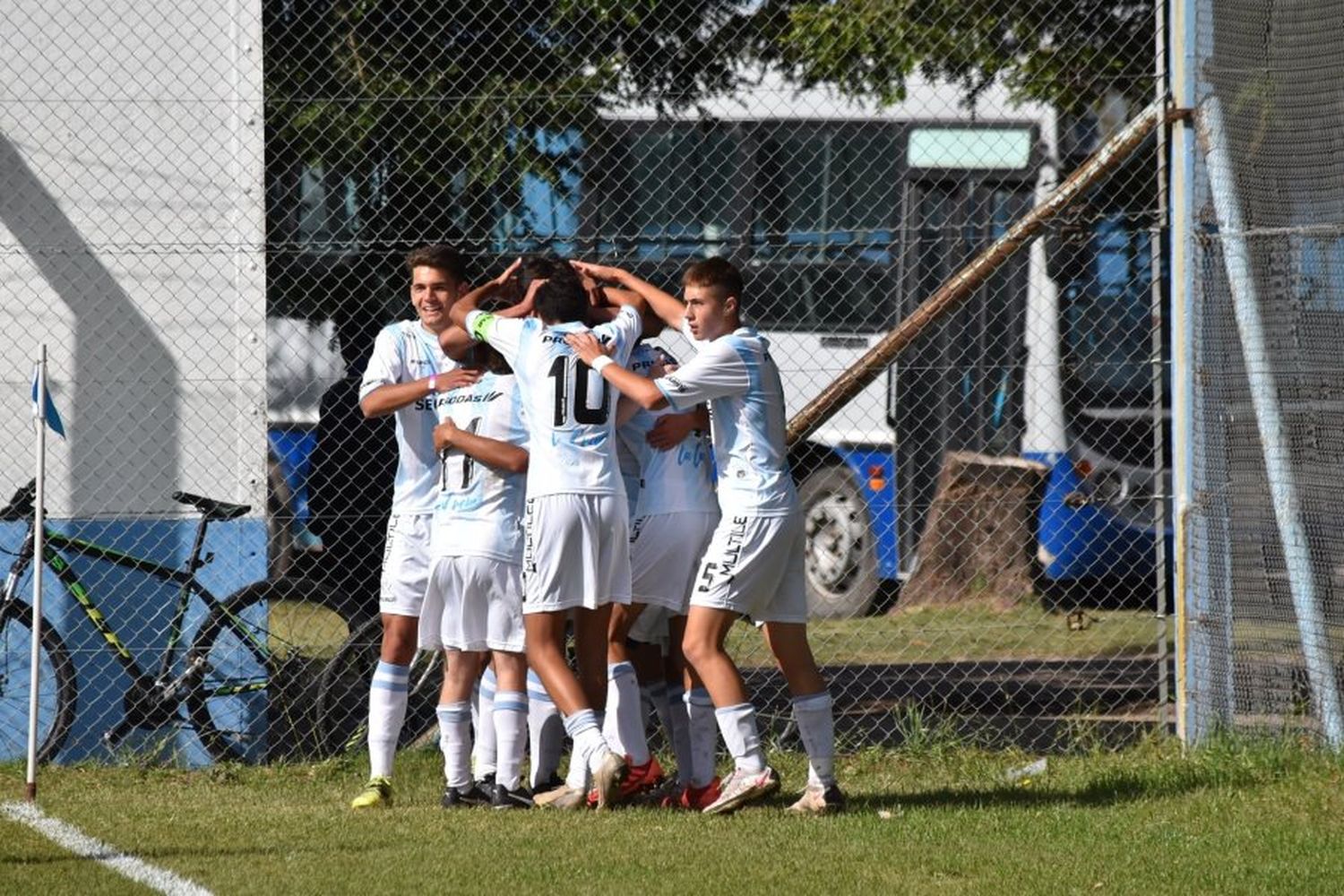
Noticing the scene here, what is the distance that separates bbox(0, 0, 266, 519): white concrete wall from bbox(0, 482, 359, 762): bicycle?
259 mm

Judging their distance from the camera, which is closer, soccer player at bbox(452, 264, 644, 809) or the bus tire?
soccer player at bbox(452, 264, 644, 809)

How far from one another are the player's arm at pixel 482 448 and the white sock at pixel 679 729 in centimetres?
114

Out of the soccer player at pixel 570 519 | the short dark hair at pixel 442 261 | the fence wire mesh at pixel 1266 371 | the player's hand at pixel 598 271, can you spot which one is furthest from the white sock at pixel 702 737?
the fence wire mesh at pixel 1266 371

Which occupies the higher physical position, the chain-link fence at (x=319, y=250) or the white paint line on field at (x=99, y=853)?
the chain-link fence at (x=319, y=250)

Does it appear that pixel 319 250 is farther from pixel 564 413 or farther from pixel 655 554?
pixel 655 554

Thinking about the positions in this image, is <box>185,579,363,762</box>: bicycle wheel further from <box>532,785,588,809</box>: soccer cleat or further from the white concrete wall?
<box>532,785,588,809</box>: soccer cleat

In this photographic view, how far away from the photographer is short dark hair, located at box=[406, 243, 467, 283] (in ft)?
25.2

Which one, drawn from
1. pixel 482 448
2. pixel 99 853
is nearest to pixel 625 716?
pixel 482 448

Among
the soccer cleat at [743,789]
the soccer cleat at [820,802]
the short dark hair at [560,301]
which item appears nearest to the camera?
the soccer cleat at [743,789]

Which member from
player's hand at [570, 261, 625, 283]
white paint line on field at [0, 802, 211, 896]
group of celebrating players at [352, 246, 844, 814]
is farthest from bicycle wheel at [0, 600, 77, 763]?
player's hand at [570, 261, 625, 283]

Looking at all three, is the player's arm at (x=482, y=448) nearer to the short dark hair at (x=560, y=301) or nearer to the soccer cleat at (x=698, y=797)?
the short dark hair at (x=560, y=301)

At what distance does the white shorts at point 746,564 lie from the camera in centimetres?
692

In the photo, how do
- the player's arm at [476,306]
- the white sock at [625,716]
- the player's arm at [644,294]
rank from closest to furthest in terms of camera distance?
the white sock at [625,716] → the player's arm at [476,306] → the player's arm at [644,294]

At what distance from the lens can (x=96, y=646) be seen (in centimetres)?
875
